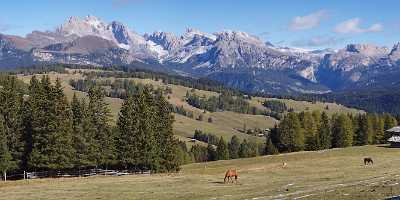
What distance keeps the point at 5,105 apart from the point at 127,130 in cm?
2105

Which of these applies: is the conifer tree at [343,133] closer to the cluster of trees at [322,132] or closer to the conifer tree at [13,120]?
the cluster of trees at [322,132]

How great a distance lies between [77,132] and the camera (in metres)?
101

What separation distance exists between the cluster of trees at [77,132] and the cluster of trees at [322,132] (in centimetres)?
7476

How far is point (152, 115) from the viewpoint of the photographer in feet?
351

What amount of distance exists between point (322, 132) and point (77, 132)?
97659mm

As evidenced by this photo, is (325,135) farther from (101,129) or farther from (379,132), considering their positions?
(101,129)

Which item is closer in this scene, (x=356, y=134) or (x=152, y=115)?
(x=152, y=115)

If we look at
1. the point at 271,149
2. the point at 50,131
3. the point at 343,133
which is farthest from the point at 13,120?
the point at 343,133

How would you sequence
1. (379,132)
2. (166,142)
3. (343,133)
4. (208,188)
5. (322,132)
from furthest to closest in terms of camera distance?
(379,132)
(343,133)
(322,132)
(166,142)
(208,188)

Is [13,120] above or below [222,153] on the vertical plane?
above

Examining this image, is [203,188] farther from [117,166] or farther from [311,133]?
[311,133]

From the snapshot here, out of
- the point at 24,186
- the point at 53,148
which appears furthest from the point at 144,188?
the point at 53,148

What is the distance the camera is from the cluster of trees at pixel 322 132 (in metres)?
178

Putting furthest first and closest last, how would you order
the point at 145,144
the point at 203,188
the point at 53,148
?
the point at 145,144 → the point at 53,148 → the point at 203,188
